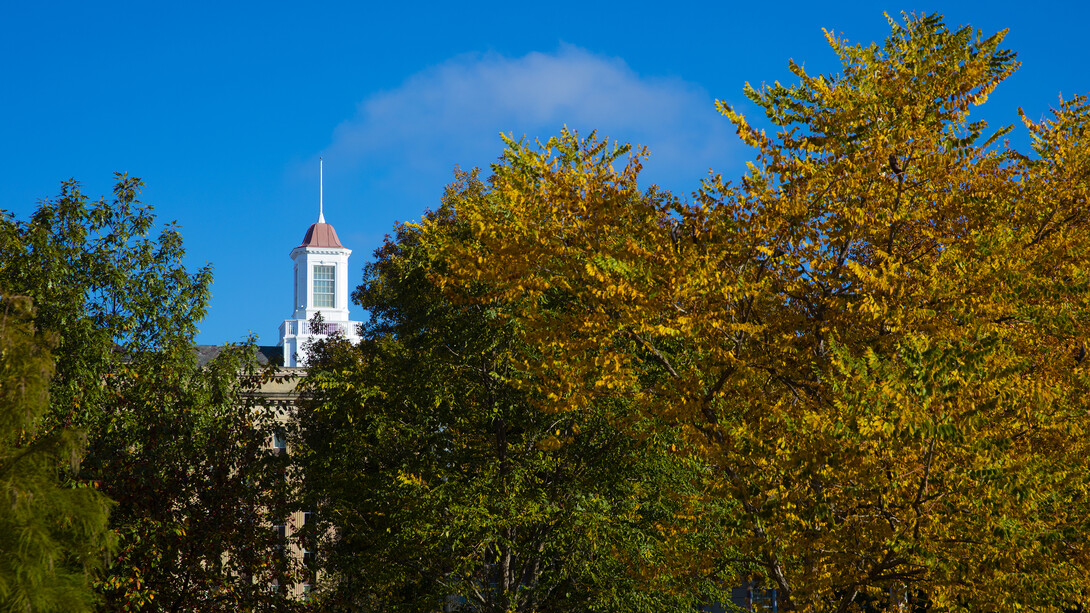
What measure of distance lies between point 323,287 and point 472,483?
106905mm

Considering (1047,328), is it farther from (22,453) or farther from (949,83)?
(22,453)

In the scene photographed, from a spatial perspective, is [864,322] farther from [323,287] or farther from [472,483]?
[323,287]

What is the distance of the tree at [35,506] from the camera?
30.6ft

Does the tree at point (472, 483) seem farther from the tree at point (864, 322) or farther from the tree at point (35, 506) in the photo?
the tree at point (35, 506)

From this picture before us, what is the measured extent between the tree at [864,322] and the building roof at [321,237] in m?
112

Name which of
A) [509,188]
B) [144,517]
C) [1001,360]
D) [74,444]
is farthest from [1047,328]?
[144,517]

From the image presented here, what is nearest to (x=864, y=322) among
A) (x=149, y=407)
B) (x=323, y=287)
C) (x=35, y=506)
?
(x=35, y=506)

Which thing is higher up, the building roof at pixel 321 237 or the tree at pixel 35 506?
the building roof at pixel 321 237

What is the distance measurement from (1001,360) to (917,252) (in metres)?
2.64

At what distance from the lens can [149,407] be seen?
17359mm

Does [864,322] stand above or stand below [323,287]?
below

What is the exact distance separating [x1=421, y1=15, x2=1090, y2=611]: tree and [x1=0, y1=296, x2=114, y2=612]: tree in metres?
5.08

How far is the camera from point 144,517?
54.1 feet

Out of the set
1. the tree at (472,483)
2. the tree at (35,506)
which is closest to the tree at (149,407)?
the tree at (472,483)
